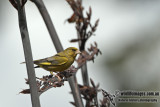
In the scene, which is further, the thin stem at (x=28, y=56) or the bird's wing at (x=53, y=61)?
the bird's wing at (x=53, y=61)

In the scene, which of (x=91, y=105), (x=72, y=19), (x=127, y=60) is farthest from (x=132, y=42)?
(x=91, y=105)

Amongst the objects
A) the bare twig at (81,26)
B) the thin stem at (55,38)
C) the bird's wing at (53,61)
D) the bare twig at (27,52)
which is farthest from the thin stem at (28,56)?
the bare twig at (81,26)

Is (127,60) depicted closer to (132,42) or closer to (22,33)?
(132,42)

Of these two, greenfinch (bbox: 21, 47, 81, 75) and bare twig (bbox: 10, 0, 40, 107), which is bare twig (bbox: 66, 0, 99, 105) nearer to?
greenfinch (bbox: 21, 47, 81, 75)

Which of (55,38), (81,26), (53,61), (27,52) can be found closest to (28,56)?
(27,52)

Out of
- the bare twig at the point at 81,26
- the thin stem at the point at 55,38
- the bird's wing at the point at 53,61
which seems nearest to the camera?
the thin stem at the point at 55,38

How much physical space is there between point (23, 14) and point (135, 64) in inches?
136

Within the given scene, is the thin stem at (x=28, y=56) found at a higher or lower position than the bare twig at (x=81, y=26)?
lower

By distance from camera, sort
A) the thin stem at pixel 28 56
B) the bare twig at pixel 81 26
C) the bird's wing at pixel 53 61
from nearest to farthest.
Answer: the thin stem at pixel 28 56 → the bird's wing at pixel 53 61 → the bare twig at pixel 81 26

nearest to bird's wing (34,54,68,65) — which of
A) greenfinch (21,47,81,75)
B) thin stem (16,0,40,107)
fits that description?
greenfinch (21,47,81,75)

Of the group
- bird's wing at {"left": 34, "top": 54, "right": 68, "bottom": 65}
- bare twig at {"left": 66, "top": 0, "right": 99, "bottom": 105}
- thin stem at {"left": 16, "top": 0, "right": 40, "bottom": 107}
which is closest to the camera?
thin stem at {"left": 16, "top": 0, "right": 40, "bottom": 107}

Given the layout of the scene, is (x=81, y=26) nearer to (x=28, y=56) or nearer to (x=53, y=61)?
(x=53, y=61)

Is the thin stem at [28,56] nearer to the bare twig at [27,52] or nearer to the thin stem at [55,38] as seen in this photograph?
the bare twig at [27,52]

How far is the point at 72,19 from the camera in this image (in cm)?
217
